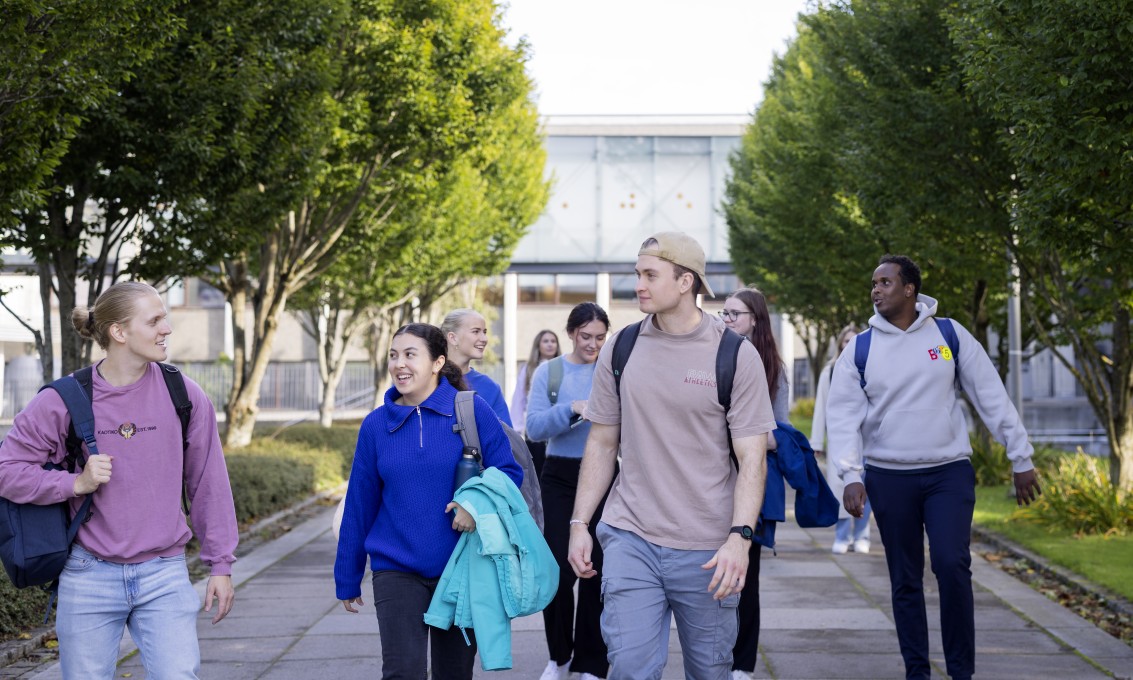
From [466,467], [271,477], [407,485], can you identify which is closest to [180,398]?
[407,485]

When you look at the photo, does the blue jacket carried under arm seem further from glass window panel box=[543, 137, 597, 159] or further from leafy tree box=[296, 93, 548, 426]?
glass window panel box=[543, 137, 597, 159]

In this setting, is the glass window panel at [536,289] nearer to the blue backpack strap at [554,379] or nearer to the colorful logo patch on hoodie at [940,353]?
the blue backpack strap at [554,379]

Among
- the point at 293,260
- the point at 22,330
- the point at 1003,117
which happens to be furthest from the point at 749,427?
the point at 22,330

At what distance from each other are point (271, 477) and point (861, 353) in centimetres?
1064

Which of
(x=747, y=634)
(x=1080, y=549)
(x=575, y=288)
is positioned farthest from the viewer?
(x=575, y=288)

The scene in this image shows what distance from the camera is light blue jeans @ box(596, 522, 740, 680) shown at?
4.35 metres

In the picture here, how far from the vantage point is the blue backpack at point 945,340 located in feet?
20.4

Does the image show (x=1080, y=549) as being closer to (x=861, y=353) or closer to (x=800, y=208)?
(x=861, y=353)

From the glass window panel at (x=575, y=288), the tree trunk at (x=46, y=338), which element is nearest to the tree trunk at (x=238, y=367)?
the tree trunk at (x=46, y=338)

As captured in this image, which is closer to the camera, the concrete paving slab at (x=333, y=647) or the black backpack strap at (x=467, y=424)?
the black backpack strap at (x=467, y=424)

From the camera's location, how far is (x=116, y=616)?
4.25 metres

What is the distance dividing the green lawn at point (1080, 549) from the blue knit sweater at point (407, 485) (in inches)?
234

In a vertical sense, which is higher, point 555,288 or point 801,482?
point 555,288

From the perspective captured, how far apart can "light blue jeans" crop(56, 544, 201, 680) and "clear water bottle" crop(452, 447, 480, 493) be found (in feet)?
3.16
